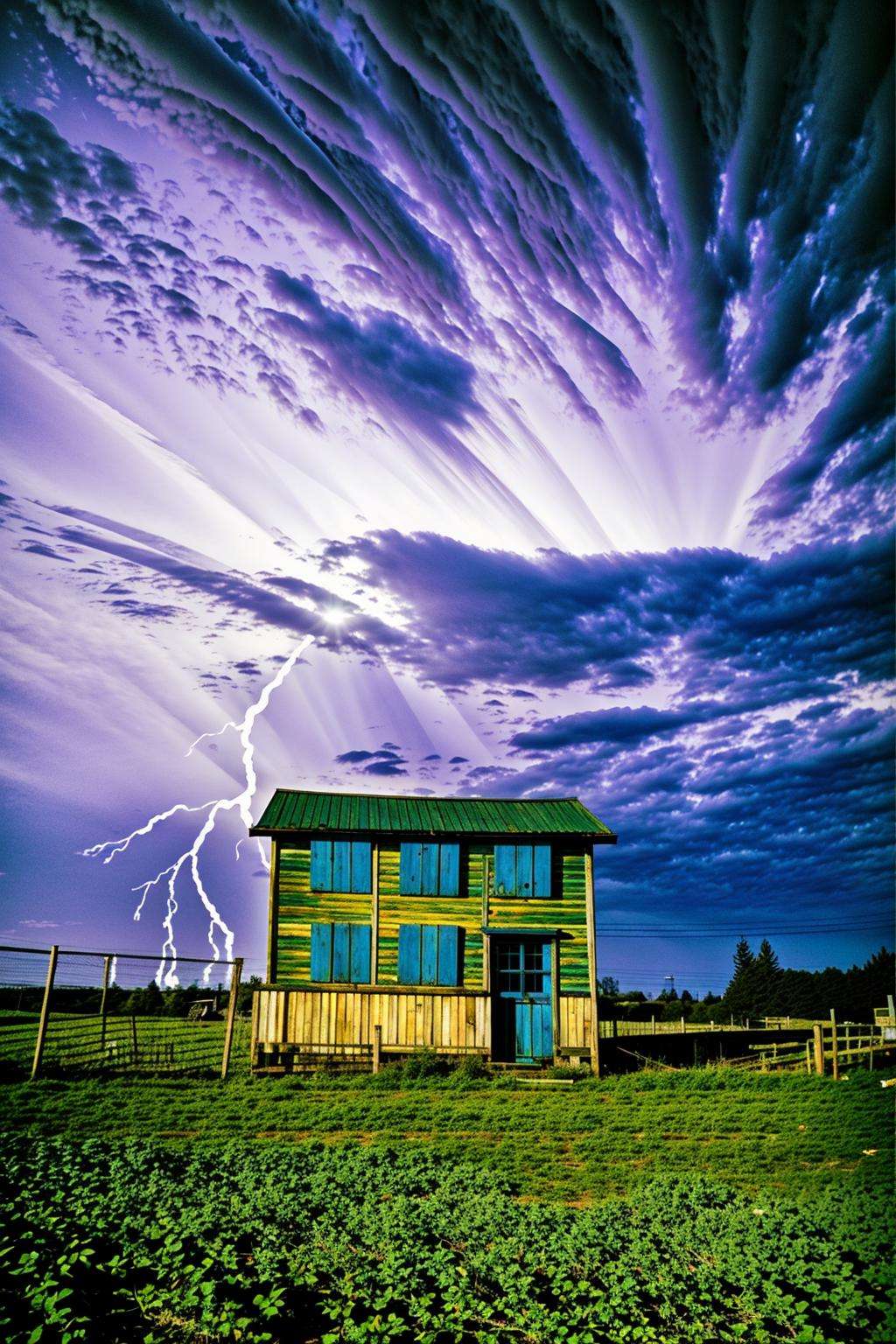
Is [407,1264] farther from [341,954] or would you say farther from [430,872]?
[430,872]

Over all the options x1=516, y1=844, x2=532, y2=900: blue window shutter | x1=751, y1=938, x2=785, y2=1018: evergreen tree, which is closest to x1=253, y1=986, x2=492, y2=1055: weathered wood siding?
x1=516, y1=844, x2=532, y2=900: blue window shutter

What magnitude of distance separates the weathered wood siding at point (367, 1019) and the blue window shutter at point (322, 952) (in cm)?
43

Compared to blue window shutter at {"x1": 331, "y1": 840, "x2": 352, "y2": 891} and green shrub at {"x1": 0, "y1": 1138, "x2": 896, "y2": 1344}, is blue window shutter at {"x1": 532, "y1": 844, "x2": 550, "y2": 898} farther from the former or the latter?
green shrub at {"x1": 0, "y1": 1138, "x2": 896, "y2": 1344}

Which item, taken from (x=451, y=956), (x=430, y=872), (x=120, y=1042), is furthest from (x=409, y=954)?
(x=120, y=1042)

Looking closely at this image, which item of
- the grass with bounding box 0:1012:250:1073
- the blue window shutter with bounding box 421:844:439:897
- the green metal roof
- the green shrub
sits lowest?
the green shrub

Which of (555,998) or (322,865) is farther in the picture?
(322,865)

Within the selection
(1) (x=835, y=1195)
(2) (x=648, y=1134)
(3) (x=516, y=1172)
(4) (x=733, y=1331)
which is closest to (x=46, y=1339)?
(4) (x=733, y=1331)

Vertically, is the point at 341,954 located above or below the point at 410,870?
below

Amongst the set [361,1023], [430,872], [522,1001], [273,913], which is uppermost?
[430,872]

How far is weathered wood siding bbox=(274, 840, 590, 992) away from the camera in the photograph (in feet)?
71.2

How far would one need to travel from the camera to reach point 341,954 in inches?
851

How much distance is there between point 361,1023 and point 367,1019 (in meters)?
0.15

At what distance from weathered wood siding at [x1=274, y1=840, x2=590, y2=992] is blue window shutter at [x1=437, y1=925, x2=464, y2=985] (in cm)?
15

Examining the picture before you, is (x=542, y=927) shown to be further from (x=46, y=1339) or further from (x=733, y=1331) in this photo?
(x=46, y=1339)
